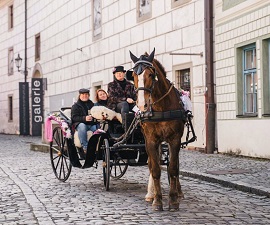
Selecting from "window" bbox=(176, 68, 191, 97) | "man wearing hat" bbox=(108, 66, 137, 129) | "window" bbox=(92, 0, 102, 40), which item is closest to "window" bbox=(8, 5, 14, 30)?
"window" bbox=(92, 0, 102, 40)

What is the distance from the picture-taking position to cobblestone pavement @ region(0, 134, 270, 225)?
300 inches

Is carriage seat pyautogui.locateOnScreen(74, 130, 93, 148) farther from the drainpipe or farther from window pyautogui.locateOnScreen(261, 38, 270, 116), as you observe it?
the drainpipe

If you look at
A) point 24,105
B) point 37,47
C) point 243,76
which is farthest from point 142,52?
point 24,105

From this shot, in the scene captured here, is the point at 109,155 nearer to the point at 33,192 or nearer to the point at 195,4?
the point at 33,192

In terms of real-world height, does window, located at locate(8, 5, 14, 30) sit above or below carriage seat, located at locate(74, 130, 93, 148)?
above

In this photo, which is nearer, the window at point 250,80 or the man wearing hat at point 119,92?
the man wearing hat at point 119,92

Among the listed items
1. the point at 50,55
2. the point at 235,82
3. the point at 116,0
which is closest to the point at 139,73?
the point at 235,82

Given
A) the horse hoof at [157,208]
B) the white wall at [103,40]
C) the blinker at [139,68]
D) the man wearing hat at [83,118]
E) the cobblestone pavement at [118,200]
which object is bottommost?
the cobblestone pavement at [118,200]

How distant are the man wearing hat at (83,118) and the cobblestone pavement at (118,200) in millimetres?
854

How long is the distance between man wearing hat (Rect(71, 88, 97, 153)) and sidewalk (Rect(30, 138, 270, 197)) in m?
2.30

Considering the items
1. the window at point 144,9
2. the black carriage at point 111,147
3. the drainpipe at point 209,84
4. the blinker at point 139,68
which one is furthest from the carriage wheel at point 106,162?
the window at point 144,9

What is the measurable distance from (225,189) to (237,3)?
7667mm

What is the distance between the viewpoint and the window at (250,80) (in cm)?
1669

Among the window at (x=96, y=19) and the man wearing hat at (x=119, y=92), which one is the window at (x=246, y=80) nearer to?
the man wearing hat at (x=119, y=92)
